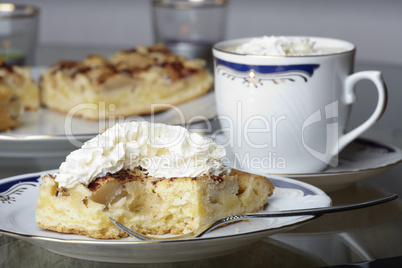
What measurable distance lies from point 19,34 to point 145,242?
1.61 m

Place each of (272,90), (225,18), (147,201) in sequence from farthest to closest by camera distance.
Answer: (225,18) → (272,90) → (147,201)

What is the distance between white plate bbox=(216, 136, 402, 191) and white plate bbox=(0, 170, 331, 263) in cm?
10

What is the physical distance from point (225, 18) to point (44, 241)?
1.81 metres

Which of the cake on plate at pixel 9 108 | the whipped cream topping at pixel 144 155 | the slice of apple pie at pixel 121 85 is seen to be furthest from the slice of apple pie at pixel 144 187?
the slice of apple pie at pixel 121 85

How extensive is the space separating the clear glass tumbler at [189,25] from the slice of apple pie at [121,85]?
35cm

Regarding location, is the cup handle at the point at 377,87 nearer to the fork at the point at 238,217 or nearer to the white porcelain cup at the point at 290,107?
the white porcelain cup at the point at 290,107

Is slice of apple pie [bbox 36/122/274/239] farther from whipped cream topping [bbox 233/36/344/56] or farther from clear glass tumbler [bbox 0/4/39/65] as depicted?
clear glass tumbler [bbox 0/4/39/65]

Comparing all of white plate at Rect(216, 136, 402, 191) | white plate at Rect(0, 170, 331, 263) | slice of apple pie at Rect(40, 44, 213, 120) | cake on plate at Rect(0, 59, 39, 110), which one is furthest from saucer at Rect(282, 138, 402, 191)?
cake on plate at Rect(0, 59, 39, 110)

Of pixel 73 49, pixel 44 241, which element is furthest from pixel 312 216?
pixel 73 49

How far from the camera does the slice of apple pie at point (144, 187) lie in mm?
867

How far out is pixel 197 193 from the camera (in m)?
0.87

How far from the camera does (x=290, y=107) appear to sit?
3.73ft

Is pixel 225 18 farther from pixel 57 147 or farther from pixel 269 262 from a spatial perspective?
pixel 269 262

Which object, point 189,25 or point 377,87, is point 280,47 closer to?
point 377,87
